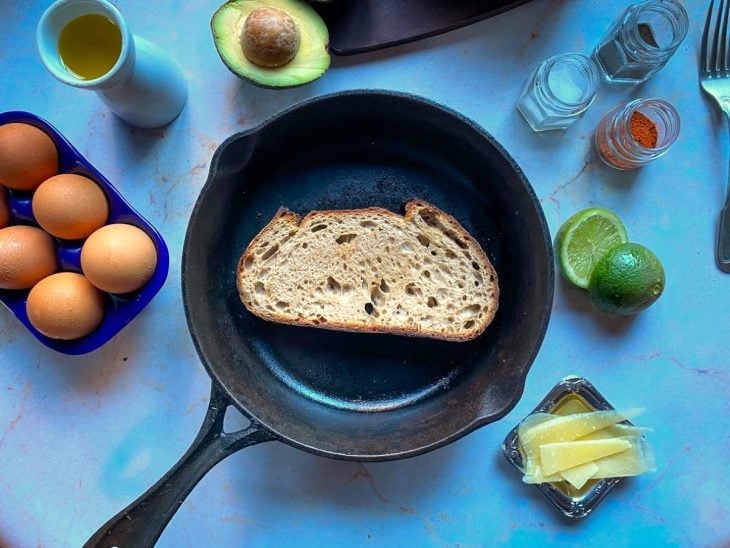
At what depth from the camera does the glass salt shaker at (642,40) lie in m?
1.06

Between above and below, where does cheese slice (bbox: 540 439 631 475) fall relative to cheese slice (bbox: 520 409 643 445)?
below

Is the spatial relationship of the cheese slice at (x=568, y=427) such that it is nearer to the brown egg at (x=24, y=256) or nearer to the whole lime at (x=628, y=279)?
the whole lime at (x=628, y=279)

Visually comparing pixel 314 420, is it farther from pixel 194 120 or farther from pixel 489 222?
pixel 194 120

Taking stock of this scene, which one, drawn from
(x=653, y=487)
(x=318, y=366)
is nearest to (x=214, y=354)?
(x=318, y=366)

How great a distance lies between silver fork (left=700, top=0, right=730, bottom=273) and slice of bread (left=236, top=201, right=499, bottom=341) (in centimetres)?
42

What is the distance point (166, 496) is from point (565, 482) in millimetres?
651

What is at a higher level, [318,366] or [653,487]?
[318,366]

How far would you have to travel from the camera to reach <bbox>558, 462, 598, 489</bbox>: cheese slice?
3.48ft

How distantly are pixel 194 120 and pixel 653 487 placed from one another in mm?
1040

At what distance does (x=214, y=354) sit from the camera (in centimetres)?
104

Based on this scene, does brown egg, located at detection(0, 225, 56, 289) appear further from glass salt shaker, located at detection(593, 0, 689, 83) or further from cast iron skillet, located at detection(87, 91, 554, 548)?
glass salt shaker, located at detection(593, 0, 689, 83)

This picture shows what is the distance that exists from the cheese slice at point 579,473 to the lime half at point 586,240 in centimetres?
30

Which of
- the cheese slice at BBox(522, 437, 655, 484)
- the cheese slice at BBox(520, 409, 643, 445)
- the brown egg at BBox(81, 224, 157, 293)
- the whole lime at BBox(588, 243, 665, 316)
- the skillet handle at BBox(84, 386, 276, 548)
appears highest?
the brown egg at BBox(81, 224, 157, 293)

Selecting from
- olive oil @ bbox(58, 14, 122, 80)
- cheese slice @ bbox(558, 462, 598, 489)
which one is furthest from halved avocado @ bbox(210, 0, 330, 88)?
cheese slice @ bbox(558, 462, 598, 489)
